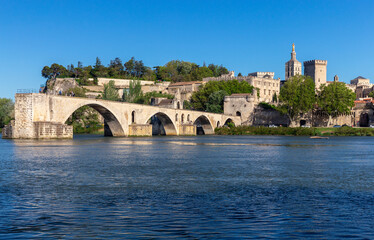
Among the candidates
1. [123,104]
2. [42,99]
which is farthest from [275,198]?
[123,104]

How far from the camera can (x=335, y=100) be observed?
3401 inches

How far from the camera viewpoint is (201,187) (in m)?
16.2

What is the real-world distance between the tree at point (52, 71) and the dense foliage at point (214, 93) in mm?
35614

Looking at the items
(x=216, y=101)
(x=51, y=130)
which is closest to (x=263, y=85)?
(x=216, y=101)

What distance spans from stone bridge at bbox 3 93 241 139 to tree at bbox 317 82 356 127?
2082 centimetres

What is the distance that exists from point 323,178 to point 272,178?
2.13 m

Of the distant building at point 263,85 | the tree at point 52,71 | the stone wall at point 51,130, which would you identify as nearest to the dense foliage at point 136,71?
the tree at point 52,71

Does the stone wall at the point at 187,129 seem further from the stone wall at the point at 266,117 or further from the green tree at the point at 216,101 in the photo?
the stone wall at the point at 266,117

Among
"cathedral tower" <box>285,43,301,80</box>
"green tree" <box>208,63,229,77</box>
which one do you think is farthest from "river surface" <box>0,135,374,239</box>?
"cathedral tower" <box>285,43,301,80</box>

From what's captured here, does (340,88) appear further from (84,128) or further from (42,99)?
(42,99)

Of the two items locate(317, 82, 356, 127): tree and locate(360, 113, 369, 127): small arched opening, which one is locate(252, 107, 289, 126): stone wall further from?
locate(360, 113, 369, 127): small arched opening

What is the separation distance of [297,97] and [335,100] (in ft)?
25.8

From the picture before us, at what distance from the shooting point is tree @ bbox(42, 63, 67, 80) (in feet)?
379

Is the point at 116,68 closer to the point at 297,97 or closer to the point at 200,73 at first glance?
the point at 200,73
